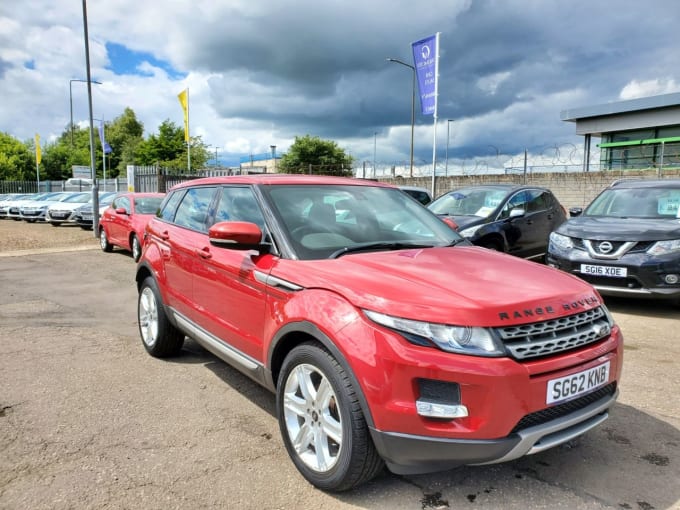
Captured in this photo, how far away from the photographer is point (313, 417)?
2549 millimetres

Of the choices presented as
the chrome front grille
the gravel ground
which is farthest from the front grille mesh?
the gravel ground

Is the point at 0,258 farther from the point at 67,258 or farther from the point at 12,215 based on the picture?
the point at 12,215

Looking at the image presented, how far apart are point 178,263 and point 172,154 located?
59.6 meters

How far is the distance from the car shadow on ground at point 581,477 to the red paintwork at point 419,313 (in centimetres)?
56

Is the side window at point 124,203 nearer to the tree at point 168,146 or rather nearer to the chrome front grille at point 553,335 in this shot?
the chrome front grille at point 553,335

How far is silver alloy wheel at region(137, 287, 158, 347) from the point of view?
4.58 m

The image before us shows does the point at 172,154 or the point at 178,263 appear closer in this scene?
the point at 178,263

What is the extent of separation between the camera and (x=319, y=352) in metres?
2.43

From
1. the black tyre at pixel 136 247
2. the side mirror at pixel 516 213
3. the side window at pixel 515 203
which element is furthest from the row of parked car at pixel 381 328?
the black tyre at pixel 136 247

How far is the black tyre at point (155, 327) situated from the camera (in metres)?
4.46

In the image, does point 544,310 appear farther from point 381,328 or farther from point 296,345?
point 296,345

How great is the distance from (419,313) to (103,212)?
1310cm

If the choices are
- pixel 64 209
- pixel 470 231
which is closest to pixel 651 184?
pixel 470 231

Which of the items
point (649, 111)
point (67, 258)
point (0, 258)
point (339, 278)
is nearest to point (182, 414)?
point (339, 278)
